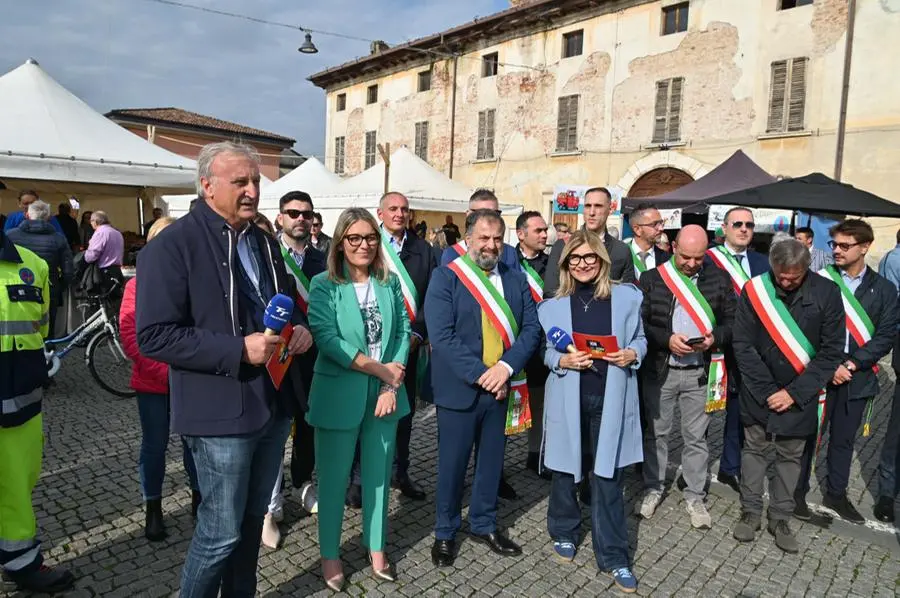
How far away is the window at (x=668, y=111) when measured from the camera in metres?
17.5

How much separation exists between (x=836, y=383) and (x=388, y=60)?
1002 inches

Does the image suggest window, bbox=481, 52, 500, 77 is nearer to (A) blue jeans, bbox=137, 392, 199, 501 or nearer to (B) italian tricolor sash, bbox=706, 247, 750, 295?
(B) italian tricolor sash, bbox=706, 247, 750, 295

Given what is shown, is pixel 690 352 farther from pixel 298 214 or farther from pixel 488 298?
pixel 298 214

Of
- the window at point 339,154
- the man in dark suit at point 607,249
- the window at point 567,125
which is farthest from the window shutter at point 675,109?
the window at point 339,154

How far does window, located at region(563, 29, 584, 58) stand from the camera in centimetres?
2003

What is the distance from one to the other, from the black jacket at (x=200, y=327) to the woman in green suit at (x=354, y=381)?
0.74 meters

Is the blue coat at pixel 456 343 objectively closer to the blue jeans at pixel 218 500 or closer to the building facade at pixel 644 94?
the blue jeans at pixel 218 500

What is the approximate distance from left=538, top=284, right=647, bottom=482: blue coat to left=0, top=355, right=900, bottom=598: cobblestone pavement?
657 mm

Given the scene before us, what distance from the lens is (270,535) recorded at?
3.52 metres

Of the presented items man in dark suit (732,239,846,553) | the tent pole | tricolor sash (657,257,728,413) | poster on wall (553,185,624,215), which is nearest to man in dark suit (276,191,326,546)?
tricolor sash (657,257,728,413)

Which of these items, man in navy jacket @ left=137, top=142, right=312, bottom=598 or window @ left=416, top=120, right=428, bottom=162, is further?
window @ left=416, top=120, right=428, bottom=162

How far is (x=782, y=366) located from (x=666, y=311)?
2.49 ft

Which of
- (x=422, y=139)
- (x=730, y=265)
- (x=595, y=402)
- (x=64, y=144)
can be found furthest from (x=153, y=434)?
(x=422, y=139)

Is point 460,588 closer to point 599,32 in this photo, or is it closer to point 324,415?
point 324,415
